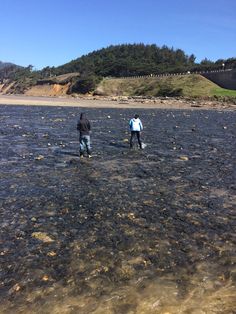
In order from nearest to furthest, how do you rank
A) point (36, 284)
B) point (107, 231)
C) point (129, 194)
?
point (36, 284) < point (107, 231) < point (129, 194)

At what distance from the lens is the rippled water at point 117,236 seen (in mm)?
8609

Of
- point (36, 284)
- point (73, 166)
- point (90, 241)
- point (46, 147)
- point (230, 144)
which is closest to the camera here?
point (36, 284)

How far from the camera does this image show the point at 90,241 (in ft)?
37.6

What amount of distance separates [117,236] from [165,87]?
419 ft

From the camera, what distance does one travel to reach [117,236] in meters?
11.9

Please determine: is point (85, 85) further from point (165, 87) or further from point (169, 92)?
point (169, 92)

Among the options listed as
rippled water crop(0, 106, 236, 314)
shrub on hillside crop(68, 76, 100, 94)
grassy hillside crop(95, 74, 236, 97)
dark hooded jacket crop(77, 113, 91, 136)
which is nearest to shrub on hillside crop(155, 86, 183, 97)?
grassy hillside crop(95, 74, 236, 97)

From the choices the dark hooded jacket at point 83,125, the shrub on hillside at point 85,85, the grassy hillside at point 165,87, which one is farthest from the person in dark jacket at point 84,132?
the shrub on hillside at point 85,85

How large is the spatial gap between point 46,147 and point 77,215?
50.6ft

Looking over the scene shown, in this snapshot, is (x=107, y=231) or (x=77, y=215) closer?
(x=107, y=231)

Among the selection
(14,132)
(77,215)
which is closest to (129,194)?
(77,215)

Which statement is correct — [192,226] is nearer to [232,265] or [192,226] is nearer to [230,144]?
[232,265]

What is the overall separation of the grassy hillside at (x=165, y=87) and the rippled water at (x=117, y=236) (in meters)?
95.3

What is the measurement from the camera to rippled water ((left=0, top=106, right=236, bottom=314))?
8.61 m
